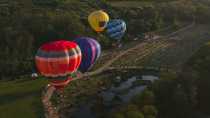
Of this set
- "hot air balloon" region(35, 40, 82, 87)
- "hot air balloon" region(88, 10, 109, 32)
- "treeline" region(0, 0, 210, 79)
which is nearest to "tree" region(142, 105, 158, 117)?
"hot air balloon" region(35, 40, 82, 87)

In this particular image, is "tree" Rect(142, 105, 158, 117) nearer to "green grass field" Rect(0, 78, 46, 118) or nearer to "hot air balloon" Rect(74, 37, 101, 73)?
"green grass field" Rect(0, 78, 46, 118)

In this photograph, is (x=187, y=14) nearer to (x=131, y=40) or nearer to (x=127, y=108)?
(x=131, y=40)

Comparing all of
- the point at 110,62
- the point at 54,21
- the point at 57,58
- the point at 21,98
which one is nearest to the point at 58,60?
the point at 57,58

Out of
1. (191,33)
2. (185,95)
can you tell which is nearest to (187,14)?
(191,33)

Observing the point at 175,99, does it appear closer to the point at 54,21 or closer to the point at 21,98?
the point at 21,98

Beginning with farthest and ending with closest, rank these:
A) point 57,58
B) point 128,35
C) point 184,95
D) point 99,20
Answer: point 128,35 → point 99,20 → point 184,95 → point 57,58

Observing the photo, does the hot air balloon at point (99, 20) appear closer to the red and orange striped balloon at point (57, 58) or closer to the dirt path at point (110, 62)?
the dirt path at point (110, 62)

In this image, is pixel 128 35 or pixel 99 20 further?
pixel 128 35
